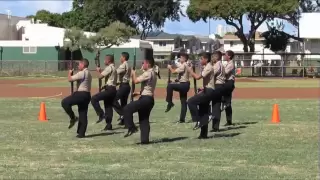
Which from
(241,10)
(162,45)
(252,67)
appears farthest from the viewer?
(162,45)

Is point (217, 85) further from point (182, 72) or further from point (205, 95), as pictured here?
point (182, 72)

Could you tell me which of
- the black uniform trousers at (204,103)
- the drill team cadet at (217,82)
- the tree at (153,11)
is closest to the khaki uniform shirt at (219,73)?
the drill team cadet at (217,82)

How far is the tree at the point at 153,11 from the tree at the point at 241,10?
930 inches

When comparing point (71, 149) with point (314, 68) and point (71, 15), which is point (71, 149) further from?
point (71, 15)

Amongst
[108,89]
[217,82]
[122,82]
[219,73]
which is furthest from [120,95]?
[219,73]

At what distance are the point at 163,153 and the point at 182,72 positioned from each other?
5732mm

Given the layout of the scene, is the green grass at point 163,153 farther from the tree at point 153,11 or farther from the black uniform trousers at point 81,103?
the tree at point 153,11

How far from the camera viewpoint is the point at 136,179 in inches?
376

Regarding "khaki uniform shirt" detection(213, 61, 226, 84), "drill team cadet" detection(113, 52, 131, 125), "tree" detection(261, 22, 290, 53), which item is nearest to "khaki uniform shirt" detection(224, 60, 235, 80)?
"khaki uniform shirt" detection(213, 61, 226, 84)

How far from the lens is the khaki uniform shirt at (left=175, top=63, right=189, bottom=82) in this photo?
17502 mm

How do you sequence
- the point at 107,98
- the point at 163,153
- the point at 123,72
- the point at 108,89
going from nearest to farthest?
the point at 163,153, the point at 108,89, the point at 107,98, the point at 123,72

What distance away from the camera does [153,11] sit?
99875 millimetres

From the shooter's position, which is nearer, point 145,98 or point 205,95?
point 145,98

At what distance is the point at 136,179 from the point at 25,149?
156 inches
